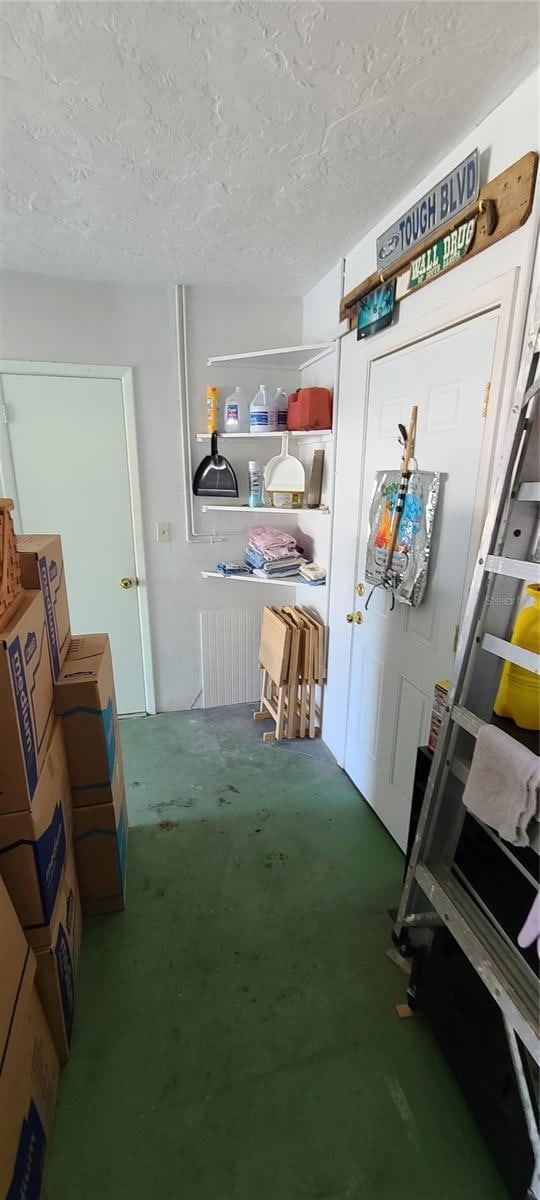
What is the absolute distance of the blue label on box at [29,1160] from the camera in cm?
91

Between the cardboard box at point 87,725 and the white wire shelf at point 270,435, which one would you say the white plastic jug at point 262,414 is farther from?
the cardboard box at point 87,725

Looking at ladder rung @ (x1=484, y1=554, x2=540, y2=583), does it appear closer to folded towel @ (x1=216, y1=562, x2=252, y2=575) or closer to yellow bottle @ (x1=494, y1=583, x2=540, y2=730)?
yellow bottle @ (x1=494, y1=583, x2=540, y2=730)

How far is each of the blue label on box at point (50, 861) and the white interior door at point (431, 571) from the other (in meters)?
1.25

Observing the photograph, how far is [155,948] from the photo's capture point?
159 centimetres

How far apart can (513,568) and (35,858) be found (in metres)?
1.26

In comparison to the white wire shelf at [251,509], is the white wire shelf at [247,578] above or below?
below

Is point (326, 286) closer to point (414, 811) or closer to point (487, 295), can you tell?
point (487, 295)

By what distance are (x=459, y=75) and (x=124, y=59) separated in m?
0.79

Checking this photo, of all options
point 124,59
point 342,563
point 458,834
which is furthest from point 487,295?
point 458,834

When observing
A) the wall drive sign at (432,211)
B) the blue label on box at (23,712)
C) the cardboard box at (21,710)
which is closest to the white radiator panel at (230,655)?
the cardboard box at (21,710)

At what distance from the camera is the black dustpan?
2758mm

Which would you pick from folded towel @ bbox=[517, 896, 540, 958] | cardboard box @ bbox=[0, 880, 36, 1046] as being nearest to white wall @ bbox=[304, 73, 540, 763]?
folded towel @ bbox=[517, 896, 540, 958]

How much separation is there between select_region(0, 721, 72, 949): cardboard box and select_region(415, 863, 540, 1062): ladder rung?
0.96 metres

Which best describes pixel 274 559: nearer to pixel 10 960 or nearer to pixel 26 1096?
pixel 10 960
